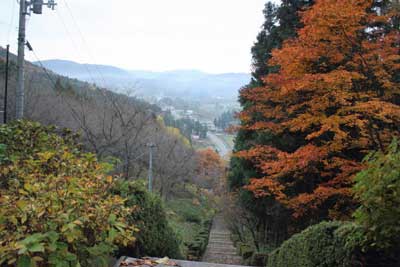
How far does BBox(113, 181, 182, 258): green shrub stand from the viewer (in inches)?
209

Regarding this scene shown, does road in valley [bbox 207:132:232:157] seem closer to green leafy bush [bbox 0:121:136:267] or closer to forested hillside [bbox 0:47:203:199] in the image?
forested hillside [bbox 0:47:203:199]

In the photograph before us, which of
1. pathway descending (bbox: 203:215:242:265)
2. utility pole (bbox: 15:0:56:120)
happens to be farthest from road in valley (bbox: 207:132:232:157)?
utility pole (bbox: 15:0:56:120)

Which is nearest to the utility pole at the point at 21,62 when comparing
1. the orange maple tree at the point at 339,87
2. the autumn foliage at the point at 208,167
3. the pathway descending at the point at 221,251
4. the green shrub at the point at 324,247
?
the orange maple tree at the point at 339,87

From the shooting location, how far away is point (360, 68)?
9.48 m

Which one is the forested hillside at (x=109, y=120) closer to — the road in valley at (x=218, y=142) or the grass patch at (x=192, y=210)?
the grass patch at (x=192, y=210)

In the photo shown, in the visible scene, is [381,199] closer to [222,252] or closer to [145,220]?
[145,220]

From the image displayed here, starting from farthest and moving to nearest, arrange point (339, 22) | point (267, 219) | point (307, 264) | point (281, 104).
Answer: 1. point (267, 219)
2. point (281, 104)
3. point (339, 22)
4. point (307, 264)

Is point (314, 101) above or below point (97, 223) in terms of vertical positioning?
above

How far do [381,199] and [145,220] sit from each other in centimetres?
327

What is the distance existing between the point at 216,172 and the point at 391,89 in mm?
31507

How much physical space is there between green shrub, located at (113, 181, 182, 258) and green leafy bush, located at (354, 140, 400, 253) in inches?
111

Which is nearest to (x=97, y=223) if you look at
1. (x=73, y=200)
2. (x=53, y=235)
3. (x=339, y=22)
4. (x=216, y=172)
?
(x=73, y=200)

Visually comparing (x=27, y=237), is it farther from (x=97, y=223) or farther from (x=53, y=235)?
(x=97, y=223)

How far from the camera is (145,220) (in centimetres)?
551
